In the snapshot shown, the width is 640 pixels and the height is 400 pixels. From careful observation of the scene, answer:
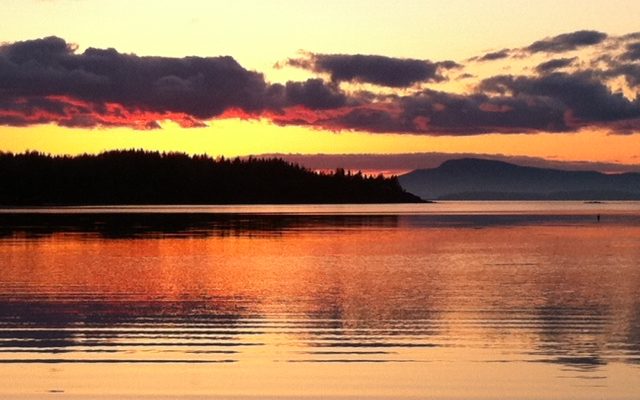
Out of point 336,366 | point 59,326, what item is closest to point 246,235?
point 59,326

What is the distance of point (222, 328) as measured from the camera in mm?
25531

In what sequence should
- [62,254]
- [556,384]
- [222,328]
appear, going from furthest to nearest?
[62,254], [222,328], [556,384]

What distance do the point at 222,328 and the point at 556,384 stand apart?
10.5 metres

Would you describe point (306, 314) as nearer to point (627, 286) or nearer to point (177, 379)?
point (177, 379)

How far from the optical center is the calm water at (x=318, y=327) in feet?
59.4

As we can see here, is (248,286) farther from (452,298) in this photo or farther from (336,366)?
(336,366)

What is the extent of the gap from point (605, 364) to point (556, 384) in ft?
8.28

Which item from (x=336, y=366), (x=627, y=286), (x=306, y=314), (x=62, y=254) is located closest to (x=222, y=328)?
(x=306, y=314)

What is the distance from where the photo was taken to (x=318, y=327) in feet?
84.5

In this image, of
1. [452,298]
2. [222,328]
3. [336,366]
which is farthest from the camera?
[452,298]

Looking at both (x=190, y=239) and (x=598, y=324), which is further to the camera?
(x=190, y=239)

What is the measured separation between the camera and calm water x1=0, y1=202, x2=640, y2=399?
18.1 metres

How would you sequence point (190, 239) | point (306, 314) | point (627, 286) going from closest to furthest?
point (306, 314), point (627, 286), point (190, 239)

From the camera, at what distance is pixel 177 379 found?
18.3 metres
